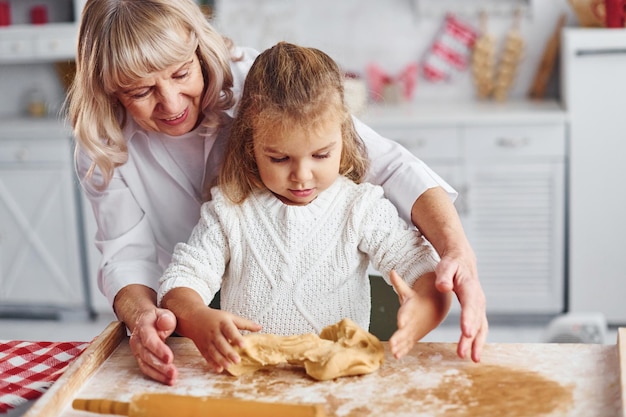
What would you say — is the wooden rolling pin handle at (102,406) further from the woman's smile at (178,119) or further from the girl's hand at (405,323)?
the woman's smile at (178,119)

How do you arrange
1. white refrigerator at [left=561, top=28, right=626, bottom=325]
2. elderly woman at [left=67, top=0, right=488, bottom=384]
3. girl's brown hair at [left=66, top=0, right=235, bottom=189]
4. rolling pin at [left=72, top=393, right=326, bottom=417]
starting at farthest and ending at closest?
1. white refrigerator at [left=561, top=28, right=626, bottom=325]
2. girl's brown hair at [left=66, top=0, right=235, bottom=189]
3. elderly woman at [left=67, top=0, right=488, bottom=384]
4. rolling pin at [left=72, top=393, right=326, bottom=417]

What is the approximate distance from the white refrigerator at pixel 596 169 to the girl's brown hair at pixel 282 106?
6.70ft

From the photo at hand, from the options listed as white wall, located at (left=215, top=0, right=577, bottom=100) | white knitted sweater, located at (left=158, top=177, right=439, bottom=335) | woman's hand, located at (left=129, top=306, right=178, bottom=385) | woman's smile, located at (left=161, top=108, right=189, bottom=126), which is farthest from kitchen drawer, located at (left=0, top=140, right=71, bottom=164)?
woman's hand, located at (left=129, top=306, right=178, bottom=385)

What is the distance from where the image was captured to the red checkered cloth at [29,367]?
1248 mm

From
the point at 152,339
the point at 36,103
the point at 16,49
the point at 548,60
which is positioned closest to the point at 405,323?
the point at 152,339

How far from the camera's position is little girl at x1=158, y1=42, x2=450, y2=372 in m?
1.36

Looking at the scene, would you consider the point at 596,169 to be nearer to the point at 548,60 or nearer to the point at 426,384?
the point at 548,60

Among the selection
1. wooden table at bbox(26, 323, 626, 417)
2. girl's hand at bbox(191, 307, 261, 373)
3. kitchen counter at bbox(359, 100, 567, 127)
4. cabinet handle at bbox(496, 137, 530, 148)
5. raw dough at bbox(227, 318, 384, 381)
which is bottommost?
cabinet handle at bbox(496, 137, 530, 148)

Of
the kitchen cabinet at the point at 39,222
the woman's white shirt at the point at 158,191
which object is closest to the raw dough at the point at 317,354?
the woman's white shirt at the point at 158,191

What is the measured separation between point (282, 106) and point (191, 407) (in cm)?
50

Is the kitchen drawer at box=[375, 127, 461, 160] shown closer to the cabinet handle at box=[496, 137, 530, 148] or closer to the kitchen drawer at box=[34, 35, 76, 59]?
the cabinet handle at box=[496, 137, 530, 148]

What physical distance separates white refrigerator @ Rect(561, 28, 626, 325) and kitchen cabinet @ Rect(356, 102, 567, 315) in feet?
0.17

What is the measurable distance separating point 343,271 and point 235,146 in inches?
11.0

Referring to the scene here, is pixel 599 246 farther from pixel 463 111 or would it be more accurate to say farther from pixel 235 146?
pixel 235 146
